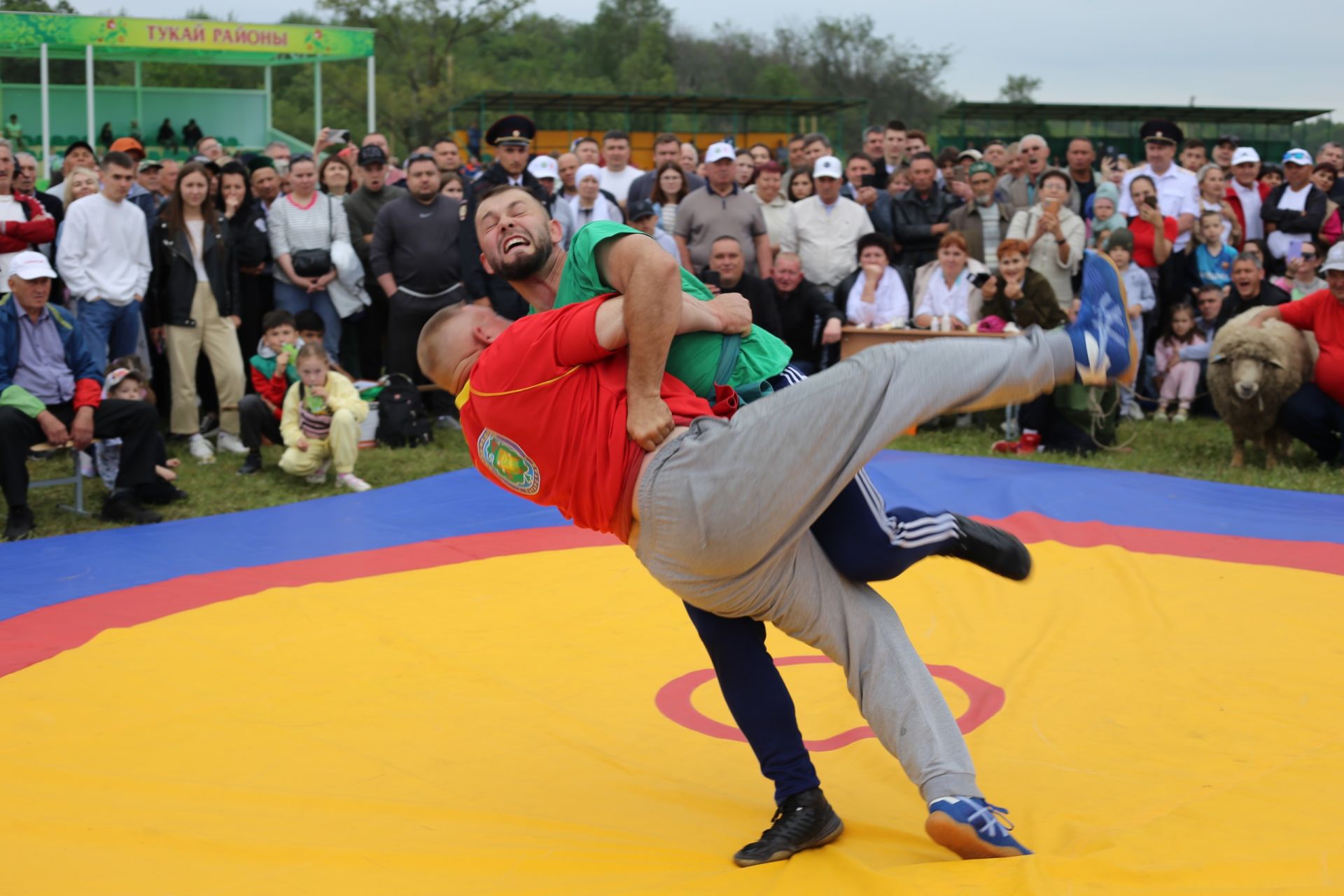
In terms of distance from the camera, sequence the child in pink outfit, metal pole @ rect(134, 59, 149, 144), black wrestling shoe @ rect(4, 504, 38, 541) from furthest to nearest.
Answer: metal pole @ rect(134, 59, 149, 144) < the child in pink outfit < black wrestling shoe @ rect(4, 504, 38, 541)

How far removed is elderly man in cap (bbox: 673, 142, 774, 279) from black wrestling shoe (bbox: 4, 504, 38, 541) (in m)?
4.35

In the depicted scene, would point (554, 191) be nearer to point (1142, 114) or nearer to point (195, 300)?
point (195, 300)

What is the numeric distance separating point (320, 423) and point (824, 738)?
4.43m

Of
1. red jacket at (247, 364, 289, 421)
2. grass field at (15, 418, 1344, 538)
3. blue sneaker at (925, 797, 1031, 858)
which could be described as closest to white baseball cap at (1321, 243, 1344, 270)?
grass field at (15, 418, 1344, 538)

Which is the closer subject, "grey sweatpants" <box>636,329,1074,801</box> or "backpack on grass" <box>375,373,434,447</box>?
"grey sweatpants" <box>636,329,1074,801</box>

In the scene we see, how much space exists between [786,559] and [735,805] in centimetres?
76

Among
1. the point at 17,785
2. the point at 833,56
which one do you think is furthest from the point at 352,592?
the point at 833,56

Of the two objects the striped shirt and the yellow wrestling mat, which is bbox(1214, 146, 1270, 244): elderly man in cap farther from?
the striped shirt

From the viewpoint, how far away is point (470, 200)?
8.45 m

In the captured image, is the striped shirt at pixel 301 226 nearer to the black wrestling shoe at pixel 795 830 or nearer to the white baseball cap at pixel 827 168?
the white baseball cap at pixel 827 168

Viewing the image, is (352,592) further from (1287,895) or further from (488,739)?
(1287,895)

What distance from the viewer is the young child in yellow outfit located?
701cm

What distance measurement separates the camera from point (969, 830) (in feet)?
8.19

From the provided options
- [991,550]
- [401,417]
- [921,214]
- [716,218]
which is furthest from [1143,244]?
[991,550]
